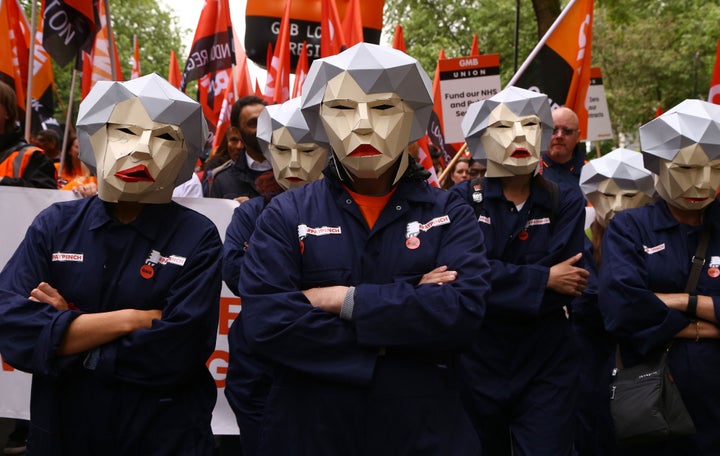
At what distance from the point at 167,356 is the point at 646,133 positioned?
290 centimetres

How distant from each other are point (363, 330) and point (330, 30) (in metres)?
6.73

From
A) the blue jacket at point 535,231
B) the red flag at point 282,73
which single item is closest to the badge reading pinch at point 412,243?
the blue jacket at point 535,231

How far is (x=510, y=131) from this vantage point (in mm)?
5539

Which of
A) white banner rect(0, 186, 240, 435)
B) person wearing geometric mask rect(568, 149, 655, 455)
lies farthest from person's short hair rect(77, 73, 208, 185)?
person wearing geometric mask rect(568, 149, 655, 455)

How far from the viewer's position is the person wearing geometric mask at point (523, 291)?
5.22 metres

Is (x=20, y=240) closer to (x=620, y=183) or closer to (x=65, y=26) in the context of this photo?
(x=65, y=26)

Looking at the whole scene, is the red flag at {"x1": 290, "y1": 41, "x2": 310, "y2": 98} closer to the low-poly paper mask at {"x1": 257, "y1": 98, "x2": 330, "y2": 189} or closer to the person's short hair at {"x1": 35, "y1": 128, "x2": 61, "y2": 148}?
the person's short hair at {"x1": 35, "y1": 128, "x2": 61, "y2": 148}

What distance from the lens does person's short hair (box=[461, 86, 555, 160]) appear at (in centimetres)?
561

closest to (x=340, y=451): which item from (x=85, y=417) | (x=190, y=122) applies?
(x=85, y=417)

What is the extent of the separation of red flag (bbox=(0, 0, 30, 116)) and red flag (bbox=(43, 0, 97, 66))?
1.57ft

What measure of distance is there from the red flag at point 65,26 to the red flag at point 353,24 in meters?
2.84

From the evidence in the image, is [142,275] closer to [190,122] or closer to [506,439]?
[190,122]

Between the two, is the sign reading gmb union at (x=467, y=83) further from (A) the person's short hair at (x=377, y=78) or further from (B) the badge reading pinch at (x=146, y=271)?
(B) the badge reading pinch at (x=146, y=271)

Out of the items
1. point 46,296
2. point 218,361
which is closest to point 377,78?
point 46,296
